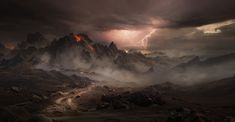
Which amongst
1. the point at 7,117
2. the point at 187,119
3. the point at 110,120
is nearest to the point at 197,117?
the point at 187,119

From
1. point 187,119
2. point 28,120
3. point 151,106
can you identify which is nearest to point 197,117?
point 187,119

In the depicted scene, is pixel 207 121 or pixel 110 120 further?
pixel 110 120

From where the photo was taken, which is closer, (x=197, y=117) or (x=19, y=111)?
(x=19, y=111)

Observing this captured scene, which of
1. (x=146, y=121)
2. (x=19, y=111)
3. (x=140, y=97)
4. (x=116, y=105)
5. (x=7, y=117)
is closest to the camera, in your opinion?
(x=7, y=117)

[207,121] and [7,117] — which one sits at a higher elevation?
[7,117]

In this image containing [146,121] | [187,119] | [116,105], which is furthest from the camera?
[116,105]

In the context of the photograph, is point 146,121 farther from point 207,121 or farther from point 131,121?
point 207,121

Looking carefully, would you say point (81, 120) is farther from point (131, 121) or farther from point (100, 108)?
point (100, 108)

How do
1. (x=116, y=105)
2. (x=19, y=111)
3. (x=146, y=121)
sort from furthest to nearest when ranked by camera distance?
(x=116, y=105) → (x=146, y=121) → (x=19, y=111)

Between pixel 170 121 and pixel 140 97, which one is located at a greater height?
pixel 140 97
